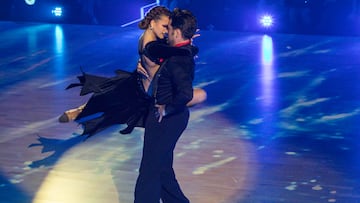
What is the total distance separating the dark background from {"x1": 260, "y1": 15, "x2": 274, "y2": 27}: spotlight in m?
0.08

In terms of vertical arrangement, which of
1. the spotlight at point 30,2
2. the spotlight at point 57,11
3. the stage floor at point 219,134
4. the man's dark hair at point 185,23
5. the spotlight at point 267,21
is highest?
the spotlight at point 30,2

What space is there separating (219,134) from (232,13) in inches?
314

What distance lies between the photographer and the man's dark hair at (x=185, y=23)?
3.14m

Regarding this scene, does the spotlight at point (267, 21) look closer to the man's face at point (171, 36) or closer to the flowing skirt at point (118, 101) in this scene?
the flowing skirt at point (118, 101)

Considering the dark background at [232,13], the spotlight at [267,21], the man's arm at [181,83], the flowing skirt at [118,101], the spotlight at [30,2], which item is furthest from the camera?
the spotlight at [30,2]

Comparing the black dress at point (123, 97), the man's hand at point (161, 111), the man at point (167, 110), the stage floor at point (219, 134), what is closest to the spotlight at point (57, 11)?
the stage floor at point (219, 134)

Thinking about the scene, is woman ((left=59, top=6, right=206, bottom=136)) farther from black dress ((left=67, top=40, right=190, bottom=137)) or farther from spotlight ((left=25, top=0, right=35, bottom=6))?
spotlight ((left=25, top=0, right=35, bottom=6))

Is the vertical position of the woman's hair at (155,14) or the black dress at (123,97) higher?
the woman's hair at (155,14)

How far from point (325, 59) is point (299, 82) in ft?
6.39

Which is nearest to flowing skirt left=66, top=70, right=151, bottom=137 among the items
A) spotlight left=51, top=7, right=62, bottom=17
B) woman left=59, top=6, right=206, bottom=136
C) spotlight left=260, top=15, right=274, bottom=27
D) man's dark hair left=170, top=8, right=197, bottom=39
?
woman left=59, top=6, right=206, bottom=136

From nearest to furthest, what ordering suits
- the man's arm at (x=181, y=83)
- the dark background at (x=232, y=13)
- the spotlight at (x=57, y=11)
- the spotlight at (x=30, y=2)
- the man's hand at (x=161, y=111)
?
the man's arm at (x=181, y=83), the man's hand at (x=161, y=111), the dark background at (x=232, y=13), the spotlight at (x=57, y=11), the spotlight at (x=30, y=2)

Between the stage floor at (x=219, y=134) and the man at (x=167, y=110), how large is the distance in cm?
86

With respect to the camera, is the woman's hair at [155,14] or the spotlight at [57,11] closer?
the woman's hair at [155,14]

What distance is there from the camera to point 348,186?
446 cm
